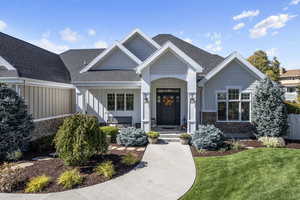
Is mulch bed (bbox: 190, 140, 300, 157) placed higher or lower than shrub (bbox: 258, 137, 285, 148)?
lower

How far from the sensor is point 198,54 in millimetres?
16219

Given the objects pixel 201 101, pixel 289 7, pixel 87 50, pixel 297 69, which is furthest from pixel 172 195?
pixel 297 69

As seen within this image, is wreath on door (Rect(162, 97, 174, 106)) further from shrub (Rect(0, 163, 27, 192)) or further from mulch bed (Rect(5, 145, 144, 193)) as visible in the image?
shrub (Rect(0, 163, 27, 192))

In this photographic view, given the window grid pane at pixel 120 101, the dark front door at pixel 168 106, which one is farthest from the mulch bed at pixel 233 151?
the window grid pane at pixel 120 101

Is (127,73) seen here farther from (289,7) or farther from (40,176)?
(289,7)

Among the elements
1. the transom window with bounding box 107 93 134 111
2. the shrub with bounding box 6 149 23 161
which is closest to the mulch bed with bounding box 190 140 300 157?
the transom window with bounding box 107 93 134 111

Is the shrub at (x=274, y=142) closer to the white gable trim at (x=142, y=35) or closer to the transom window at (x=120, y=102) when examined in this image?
the transom window at (x=120, y=102)

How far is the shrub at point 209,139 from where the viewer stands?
9461 millimetres

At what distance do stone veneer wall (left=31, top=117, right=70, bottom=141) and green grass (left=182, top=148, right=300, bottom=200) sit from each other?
930 centimetres

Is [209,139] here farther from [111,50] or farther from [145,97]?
[111,50]

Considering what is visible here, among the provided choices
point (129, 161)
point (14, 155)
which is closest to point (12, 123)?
point (14, 155)

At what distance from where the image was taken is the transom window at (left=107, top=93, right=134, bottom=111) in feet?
47.9

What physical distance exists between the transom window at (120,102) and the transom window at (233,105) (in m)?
6.55

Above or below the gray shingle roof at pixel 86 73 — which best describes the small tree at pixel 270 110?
below
